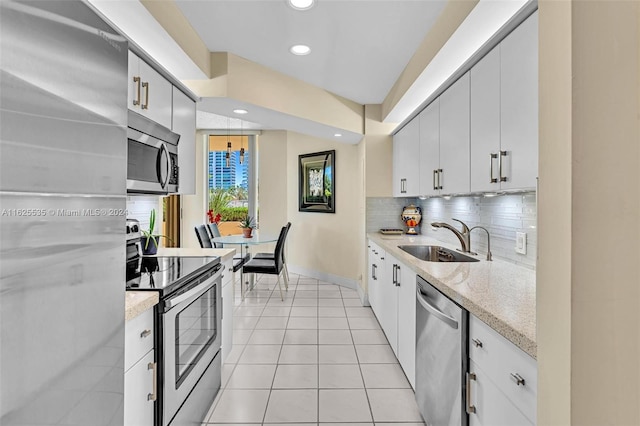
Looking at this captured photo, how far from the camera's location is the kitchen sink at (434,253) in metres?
2.55

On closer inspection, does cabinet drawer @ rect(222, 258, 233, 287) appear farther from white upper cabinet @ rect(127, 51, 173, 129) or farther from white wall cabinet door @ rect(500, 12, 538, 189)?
white wall cabinet door @ rect(500, 12, 538, 189)

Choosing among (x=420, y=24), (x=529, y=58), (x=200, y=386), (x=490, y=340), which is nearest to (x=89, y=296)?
(x=490, y=340)

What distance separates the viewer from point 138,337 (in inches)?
52.2

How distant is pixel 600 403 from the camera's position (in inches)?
22.1

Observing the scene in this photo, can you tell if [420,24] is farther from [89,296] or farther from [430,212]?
[89,296]

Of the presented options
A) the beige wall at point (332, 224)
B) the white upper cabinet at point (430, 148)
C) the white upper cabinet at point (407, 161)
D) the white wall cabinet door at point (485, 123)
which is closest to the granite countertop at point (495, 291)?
the white wall cabinet door at point (485, 123)

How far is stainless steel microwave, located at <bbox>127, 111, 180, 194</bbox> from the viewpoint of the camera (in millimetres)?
1715

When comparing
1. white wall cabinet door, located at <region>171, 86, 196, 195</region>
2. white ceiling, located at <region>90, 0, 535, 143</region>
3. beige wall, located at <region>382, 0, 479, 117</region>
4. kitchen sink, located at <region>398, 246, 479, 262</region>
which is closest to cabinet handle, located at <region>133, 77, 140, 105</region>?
white ceiling, located at <region>90, 0, 535, 143</region>

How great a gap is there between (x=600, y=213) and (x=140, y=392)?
1.61m

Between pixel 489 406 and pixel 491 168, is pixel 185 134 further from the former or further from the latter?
pixel 489 406

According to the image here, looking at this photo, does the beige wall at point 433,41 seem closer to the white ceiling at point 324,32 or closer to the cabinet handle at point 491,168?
the white ceiling at point 324,32

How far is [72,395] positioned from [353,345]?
8.38ft

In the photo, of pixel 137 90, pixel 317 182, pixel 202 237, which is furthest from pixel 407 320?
pixel 317 182

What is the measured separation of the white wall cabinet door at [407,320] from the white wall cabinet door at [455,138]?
26.4 inches
